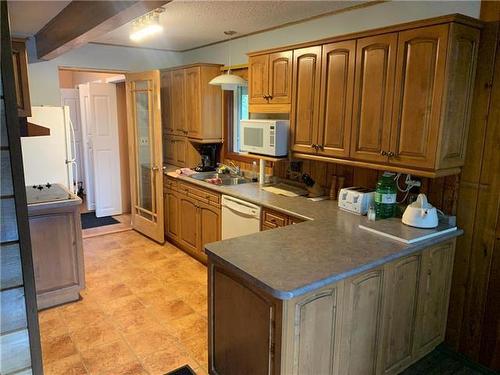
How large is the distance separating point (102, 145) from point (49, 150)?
5.27 feet

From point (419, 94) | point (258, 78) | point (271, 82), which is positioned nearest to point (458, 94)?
point (419, 94)

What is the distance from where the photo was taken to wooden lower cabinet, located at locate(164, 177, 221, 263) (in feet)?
12.7

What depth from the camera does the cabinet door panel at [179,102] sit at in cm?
462

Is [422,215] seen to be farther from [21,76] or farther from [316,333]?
[21,76]

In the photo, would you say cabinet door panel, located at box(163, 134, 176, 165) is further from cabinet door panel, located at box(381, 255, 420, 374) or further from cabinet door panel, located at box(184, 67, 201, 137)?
cabinet door panel, located at box(381, 255, 420, 374)

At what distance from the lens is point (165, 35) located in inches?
167

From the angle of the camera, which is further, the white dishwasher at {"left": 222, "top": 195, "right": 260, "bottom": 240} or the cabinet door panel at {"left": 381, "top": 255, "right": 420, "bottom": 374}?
the white dishwasher at {"left": 222, "top": 195, "right": 260, "bottom": 240}

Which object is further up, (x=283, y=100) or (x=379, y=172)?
(x=283, y=100)

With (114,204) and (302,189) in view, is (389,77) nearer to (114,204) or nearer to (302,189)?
(302,189)

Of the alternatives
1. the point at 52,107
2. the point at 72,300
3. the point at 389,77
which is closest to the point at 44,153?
the point at 52,107

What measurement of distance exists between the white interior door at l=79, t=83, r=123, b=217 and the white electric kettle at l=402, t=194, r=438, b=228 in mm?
4711

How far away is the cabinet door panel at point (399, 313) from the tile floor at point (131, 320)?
3.88 ft

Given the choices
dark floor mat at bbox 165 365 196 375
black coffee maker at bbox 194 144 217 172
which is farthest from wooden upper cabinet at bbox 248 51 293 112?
dark floor mat at bbox 165 365 196 375

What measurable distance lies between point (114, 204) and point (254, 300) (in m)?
4.67
